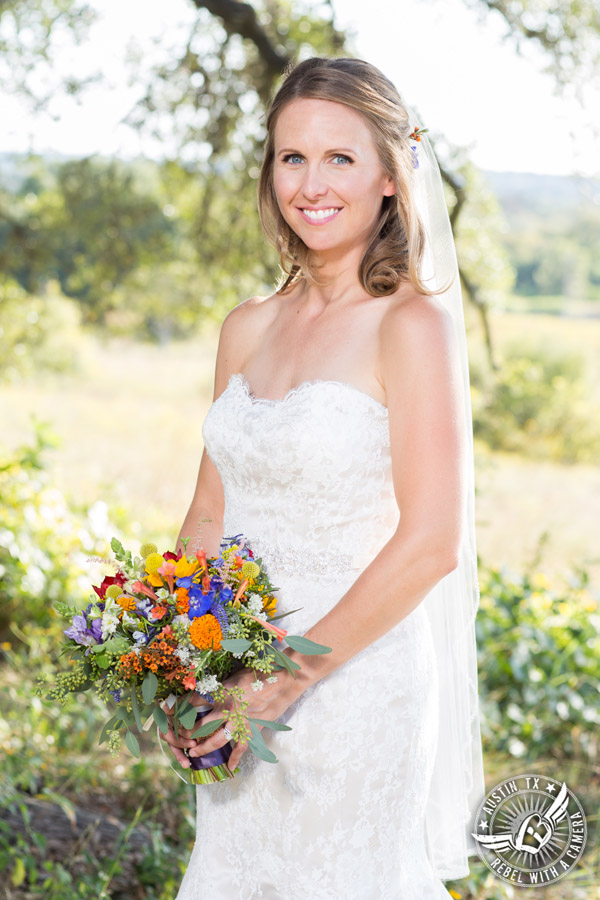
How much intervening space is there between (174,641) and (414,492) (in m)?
0.62

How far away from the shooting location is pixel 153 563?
1892 mm

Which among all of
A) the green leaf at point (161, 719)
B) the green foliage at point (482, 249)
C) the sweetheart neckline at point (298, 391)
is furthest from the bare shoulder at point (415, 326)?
the green foliage at point (482, 249)

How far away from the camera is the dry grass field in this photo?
863 centimetres

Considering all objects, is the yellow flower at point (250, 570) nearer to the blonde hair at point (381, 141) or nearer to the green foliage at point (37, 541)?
the blonde hair at point (381, 141)

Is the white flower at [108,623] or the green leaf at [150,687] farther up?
the white flower at [108,623]

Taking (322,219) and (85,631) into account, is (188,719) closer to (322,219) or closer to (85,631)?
(85,631)

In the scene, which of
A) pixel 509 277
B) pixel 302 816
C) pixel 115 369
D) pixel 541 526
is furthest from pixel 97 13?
pixel 115 369

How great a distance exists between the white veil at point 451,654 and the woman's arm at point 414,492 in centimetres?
43

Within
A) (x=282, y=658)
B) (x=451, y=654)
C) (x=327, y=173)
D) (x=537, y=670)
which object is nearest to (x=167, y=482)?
(x=537, y=670)

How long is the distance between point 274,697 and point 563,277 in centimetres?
3761

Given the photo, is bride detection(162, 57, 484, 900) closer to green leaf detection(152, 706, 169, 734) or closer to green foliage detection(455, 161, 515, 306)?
green leaf detection(152, 706, 169, 734)

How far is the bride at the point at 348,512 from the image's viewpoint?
2.01 meters

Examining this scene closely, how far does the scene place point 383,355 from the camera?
213 cm

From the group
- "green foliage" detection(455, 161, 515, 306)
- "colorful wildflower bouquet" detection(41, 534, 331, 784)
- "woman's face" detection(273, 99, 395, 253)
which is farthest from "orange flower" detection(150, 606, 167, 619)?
"green foliage" detection(455, 161, 515, 306)
